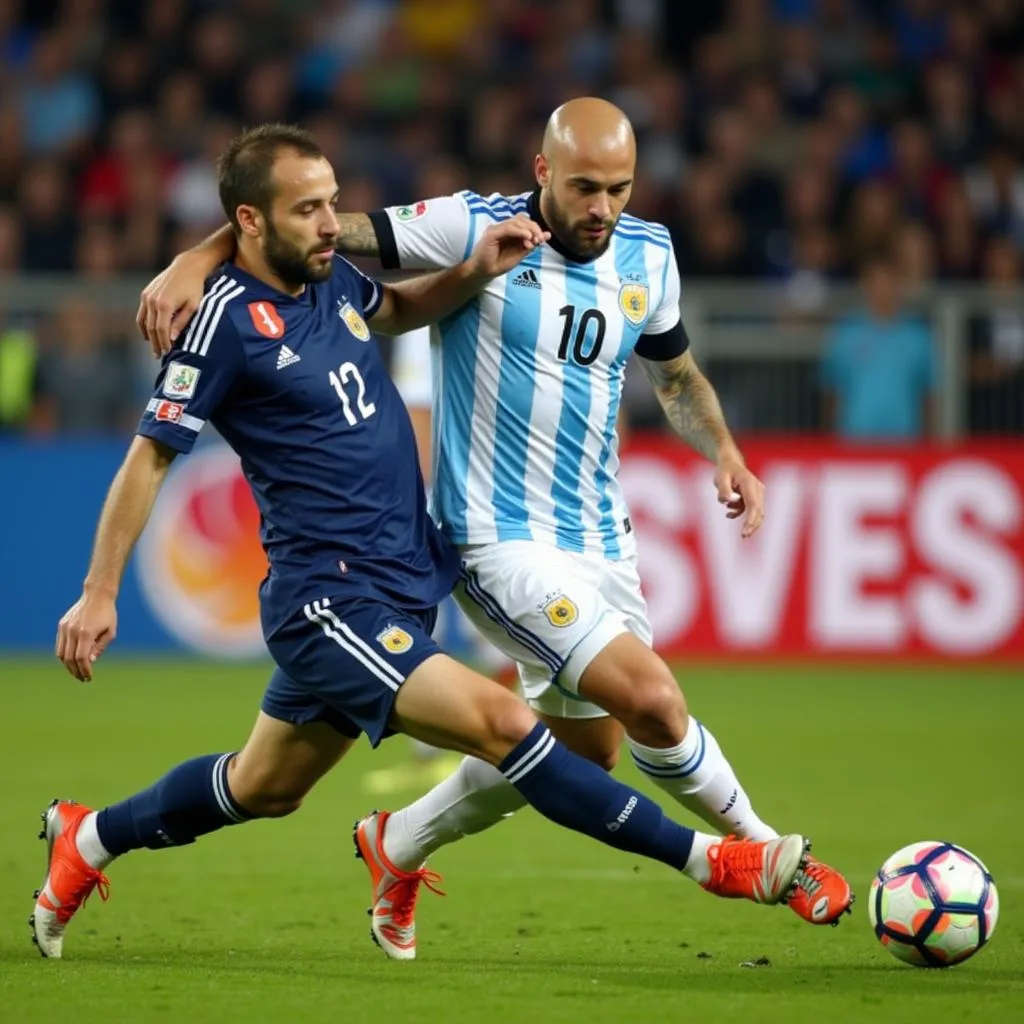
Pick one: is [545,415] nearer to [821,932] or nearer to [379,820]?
[379,820]

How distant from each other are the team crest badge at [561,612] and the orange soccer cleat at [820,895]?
933 mm

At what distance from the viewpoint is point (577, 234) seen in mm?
6051

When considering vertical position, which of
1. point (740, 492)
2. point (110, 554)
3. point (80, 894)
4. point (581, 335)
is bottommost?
point (80, 894)

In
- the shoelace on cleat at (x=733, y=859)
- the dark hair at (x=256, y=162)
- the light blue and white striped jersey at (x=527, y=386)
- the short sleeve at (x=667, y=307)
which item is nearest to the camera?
the shoelace on cleat at (x=733, y=859)

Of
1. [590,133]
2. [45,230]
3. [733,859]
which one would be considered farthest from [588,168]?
[45,230]

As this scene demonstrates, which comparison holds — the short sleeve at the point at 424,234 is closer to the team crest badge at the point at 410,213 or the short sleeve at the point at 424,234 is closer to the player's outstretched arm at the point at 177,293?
the team crest badge at the point at 410,213

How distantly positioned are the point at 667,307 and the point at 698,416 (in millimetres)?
363

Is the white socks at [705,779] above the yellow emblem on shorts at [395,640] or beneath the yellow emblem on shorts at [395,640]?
beneath

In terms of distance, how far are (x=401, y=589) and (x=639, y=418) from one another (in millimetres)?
9629

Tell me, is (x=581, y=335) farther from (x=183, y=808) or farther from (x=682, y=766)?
(x=183, y=808)

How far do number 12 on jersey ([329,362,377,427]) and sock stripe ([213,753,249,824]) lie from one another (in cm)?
104

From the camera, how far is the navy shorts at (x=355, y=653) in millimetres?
5359

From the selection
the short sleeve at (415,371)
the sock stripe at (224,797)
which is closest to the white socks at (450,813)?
the sock stripe at (224,797)

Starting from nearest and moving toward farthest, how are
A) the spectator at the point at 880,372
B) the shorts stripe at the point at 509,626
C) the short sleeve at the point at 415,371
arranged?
the shorts stripe at the point at 509,626, the short sleeve at the point at 415,371, the spectator at the point at 880,372
